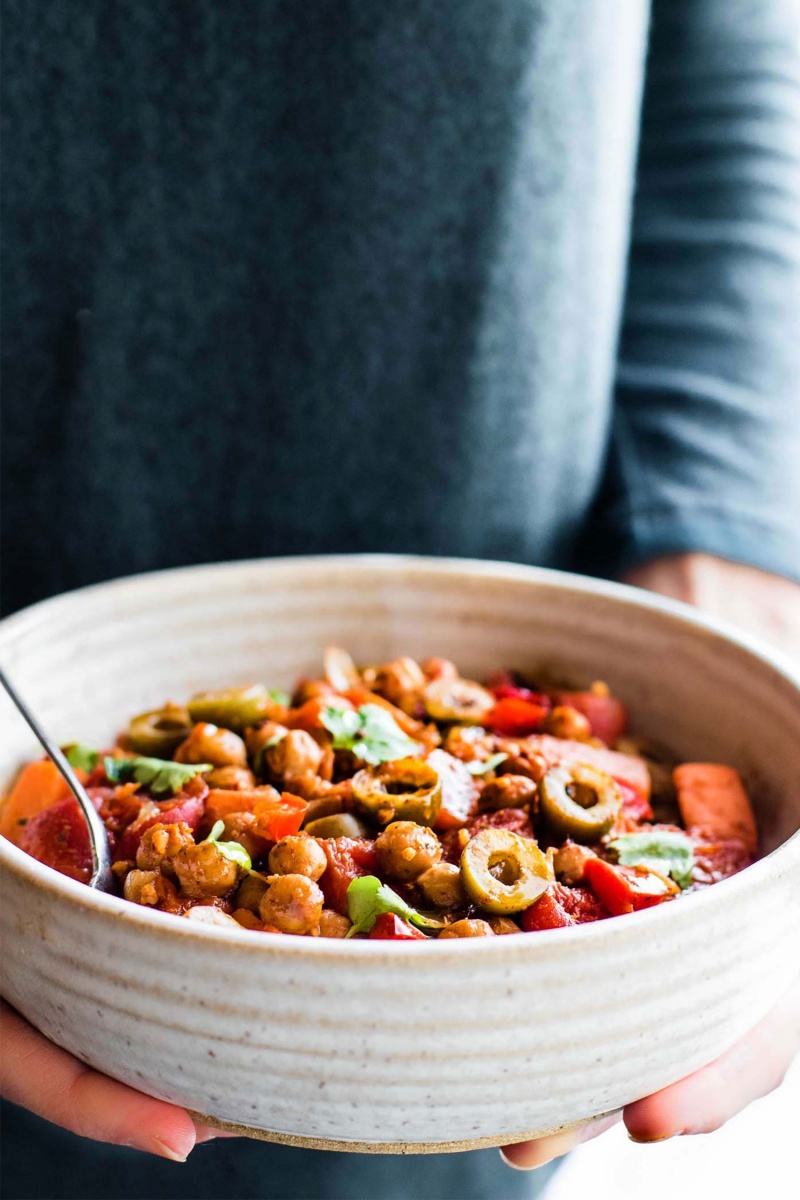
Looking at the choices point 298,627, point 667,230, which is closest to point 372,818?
point 298,627

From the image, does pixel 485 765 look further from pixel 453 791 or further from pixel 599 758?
pixel 599 758

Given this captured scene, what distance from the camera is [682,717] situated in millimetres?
1500

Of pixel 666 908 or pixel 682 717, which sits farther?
pixel 682 717

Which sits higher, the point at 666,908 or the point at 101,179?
the point at 101,179

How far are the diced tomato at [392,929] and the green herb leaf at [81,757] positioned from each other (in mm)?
525

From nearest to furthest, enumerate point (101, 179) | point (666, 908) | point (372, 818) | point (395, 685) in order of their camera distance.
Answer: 1. point (666, 908)
2. point (372, 818)
3. point (395, 685)
4. point (101, 179)

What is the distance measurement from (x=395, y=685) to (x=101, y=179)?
84cm

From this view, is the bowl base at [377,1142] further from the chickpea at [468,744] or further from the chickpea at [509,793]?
the chickpea at [468,744]

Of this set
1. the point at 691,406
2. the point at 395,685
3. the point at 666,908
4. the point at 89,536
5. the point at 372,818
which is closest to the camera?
the point at 666,908

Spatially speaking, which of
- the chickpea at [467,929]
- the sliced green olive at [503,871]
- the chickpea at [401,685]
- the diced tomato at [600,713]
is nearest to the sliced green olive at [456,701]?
the chickpea at [401,685]

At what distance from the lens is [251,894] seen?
1.01 meters

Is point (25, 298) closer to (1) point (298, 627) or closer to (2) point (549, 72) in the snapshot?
(1) point (298, 627)

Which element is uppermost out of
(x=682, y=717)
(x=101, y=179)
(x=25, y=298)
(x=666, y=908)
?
(x=101, y=179)

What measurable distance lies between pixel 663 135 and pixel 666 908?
5.28 feet
